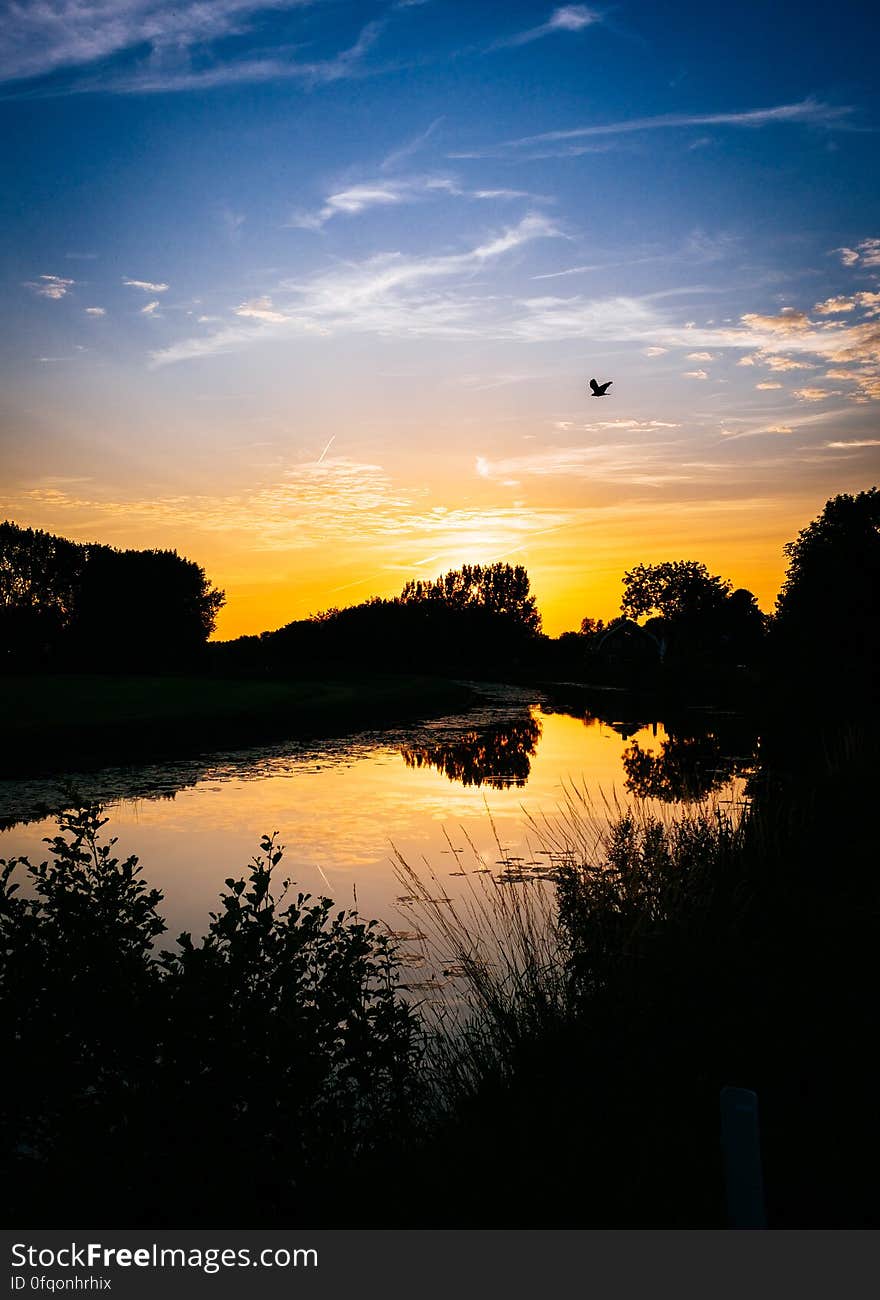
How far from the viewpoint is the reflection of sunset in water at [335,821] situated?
43.8 ft

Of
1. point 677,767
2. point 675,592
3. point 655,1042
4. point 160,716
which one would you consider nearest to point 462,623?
point 675,592

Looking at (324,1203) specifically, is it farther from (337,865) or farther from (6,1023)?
(337,865)

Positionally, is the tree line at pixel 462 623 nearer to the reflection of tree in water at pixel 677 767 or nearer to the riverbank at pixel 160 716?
the reflection of tree in water at pixel 677 767

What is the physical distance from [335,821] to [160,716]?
2379 cm

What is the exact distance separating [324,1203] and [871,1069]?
3963 mm

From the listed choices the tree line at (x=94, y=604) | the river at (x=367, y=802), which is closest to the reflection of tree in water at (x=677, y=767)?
the river at (x=367, y=802)

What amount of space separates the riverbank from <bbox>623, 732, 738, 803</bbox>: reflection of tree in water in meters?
14.4

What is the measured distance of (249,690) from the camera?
58.3 meters

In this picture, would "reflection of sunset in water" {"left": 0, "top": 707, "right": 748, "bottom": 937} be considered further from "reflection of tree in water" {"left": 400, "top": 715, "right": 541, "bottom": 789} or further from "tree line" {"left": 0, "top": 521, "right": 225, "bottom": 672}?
"tree line" {"left": 0, "top": 521, "right": 225, "bottom": 672}

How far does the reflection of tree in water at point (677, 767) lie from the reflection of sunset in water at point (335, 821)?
2.07ft

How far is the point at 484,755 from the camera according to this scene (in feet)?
107

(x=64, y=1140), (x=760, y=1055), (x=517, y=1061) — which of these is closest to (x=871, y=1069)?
(x=760, y=1055)

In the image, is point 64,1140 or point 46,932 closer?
point 64,1140

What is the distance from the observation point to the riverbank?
94.4ft
